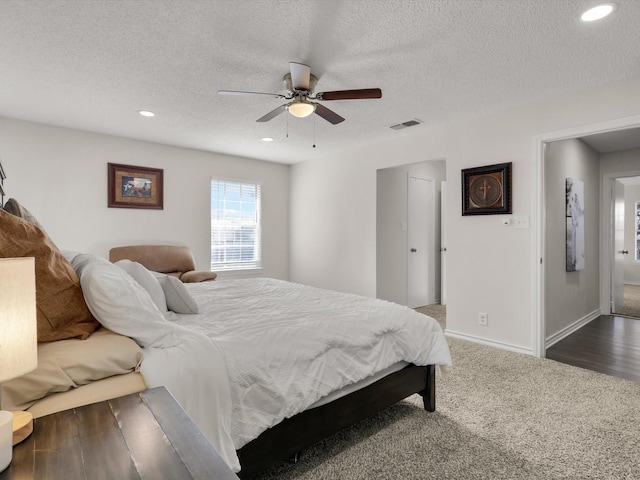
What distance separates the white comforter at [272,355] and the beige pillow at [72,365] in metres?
0.09

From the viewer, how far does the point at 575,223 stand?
4.38 metres

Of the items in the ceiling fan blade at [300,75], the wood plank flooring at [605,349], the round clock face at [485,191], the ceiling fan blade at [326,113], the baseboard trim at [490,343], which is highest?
the ceiling fan blade at [300,75]

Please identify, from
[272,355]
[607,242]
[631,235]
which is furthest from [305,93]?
[631,235]

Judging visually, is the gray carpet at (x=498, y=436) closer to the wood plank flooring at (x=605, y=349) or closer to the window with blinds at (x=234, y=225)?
the wood plank flooring at (x=605, y=349)

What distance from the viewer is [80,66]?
267 cm

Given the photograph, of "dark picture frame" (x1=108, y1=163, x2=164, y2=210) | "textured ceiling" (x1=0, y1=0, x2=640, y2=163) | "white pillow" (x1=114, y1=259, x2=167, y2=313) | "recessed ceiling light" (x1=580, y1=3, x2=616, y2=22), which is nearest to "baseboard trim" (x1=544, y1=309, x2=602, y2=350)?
"textured ceiling" (x1=0, y1=0, x2=640, y2=163)

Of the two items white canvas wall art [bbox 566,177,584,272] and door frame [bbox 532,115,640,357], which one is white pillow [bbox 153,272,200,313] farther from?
white canvas wall art [bbox 566,177,584,272]

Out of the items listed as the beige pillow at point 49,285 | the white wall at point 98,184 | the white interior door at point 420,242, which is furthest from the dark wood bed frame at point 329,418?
the white wall at point 98,184

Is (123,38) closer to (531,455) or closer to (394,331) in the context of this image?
(394,331)

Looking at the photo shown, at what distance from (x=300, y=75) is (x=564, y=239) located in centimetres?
369

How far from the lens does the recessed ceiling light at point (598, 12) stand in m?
1.96

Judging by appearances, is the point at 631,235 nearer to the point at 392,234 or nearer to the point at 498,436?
the point at 392,234

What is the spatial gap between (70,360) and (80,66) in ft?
8.12

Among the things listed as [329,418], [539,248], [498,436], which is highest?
[539,248]
